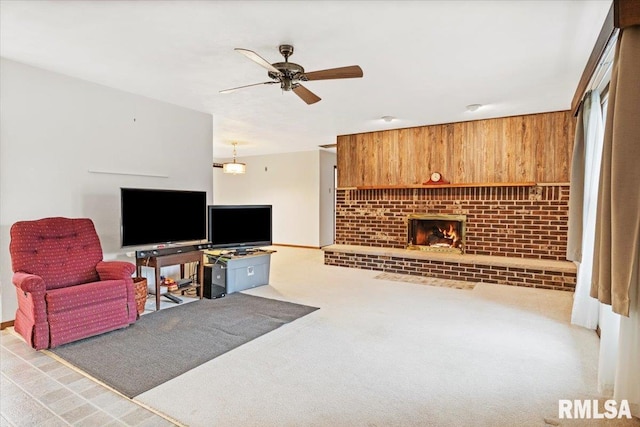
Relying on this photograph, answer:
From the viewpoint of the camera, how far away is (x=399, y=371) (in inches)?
98.7

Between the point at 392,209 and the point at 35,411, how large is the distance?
550cm

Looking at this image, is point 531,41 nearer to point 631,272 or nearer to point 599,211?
point 599,211

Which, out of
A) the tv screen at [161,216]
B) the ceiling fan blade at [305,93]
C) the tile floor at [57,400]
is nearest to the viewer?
the tile floor at [57,400]

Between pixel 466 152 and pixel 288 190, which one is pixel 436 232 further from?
pixel 288 190

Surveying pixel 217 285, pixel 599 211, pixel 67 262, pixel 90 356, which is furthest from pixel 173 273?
pixel 599 211

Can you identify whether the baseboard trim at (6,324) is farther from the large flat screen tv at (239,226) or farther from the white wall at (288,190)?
the white wall at (288,190)

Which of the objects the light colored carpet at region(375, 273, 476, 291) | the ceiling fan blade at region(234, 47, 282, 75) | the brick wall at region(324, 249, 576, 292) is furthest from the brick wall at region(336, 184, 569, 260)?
the ceiling fan blade at region(234, 47, 282, 75)

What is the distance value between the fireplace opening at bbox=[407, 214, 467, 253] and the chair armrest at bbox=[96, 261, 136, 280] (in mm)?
4464

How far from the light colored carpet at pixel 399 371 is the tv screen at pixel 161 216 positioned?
5.86 feet

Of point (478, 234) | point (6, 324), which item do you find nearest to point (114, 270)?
point (6, 324)

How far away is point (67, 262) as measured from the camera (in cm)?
333

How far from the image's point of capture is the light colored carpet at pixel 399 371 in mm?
2023

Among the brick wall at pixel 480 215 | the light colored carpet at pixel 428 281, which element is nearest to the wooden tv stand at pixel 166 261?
the light colored carpet at pixel 428 281

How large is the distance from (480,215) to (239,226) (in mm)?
3802
